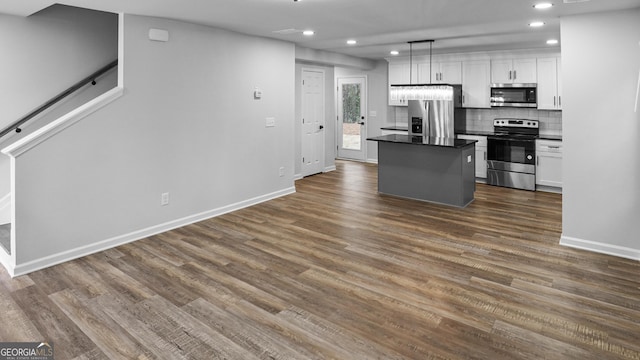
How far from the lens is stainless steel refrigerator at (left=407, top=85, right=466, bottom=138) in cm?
791

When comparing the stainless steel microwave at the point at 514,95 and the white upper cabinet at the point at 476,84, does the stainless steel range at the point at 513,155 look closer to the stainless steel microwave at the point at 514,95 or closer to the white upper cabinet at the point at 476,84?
the stainless steel microwave at the point at 514,95

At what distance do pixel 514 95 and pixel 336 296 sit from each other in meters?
5.97

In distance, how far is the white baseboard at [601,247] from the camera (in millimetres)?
3975

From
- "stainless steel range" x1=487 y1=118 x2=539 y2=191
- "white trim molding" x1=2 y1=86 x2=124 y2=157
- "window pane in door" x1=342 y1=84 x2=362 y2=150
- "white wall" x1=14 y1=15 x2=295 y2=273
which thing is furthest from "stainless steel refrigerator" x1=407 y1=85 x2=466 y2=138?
"white trim molding" x1=2 y1=86 x2=124 y2=157

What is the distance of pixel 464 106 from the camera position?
26.2 feet

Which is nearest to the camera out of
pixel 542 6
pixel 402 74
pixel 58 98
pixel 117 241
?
pixel 542 6

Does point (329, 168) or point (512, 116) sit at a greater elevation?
point (512, 116)

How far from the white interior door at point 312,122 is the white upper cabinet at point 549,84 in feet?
13.6

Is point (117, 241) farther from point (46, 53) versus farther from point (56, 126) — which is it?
point (46, 53)

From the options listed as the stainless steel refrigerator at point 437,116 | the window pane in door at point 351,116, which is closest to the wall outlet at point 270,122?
the stainless steel refrigerator at point 437,116

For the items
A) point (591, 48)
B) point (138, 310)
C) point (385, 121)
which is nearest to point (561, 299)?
point (591, 48)

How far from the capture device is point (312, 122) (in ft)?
27.6

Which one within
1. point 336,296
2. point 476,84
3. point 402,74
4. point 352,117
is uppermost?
point 402,74

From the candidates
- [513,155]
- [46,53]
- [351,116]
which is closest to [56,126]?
[46,53]
